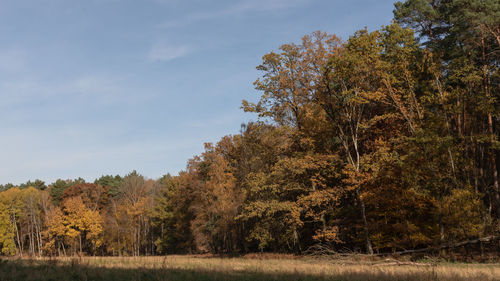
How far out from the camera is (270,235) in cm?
3191

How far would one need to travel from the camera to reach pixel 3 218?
68375mm

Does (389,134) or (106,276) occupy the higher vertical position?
(389,134)

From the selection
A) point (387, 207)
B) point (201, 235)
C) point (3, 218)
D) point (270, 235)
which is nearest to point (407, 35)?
point (387, 207)

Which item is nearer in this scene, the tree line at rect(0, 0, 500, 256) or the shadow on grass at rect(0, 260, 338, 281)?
the shadow on grass at rect(0, 260, 338, 281)

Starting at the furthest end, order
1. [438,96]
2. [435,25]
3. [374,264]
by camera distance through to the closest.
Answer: [435,25] → [438,96] → [374,264]

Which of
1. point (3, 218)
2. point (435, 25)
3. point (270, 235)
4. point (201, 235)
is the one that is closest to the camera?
point (435, 25)

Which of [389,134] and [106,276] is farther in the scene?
[389,134]

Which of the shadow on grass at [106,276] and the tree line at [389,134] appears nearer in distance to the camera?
the shadow on grass at [106,276]

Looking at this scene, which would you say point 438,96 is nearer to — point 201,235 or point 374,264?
point 374,264

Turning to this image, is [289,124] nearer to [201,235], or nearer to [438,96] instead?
[438,96]

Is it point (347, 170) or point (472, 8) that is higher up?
point (472, 8)

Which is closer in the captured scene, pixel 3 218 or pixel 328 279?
pixel 328 279

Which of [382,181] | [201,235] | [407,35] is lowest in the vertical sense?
[201,235]

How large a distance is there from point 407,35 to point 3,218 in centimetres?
7684
